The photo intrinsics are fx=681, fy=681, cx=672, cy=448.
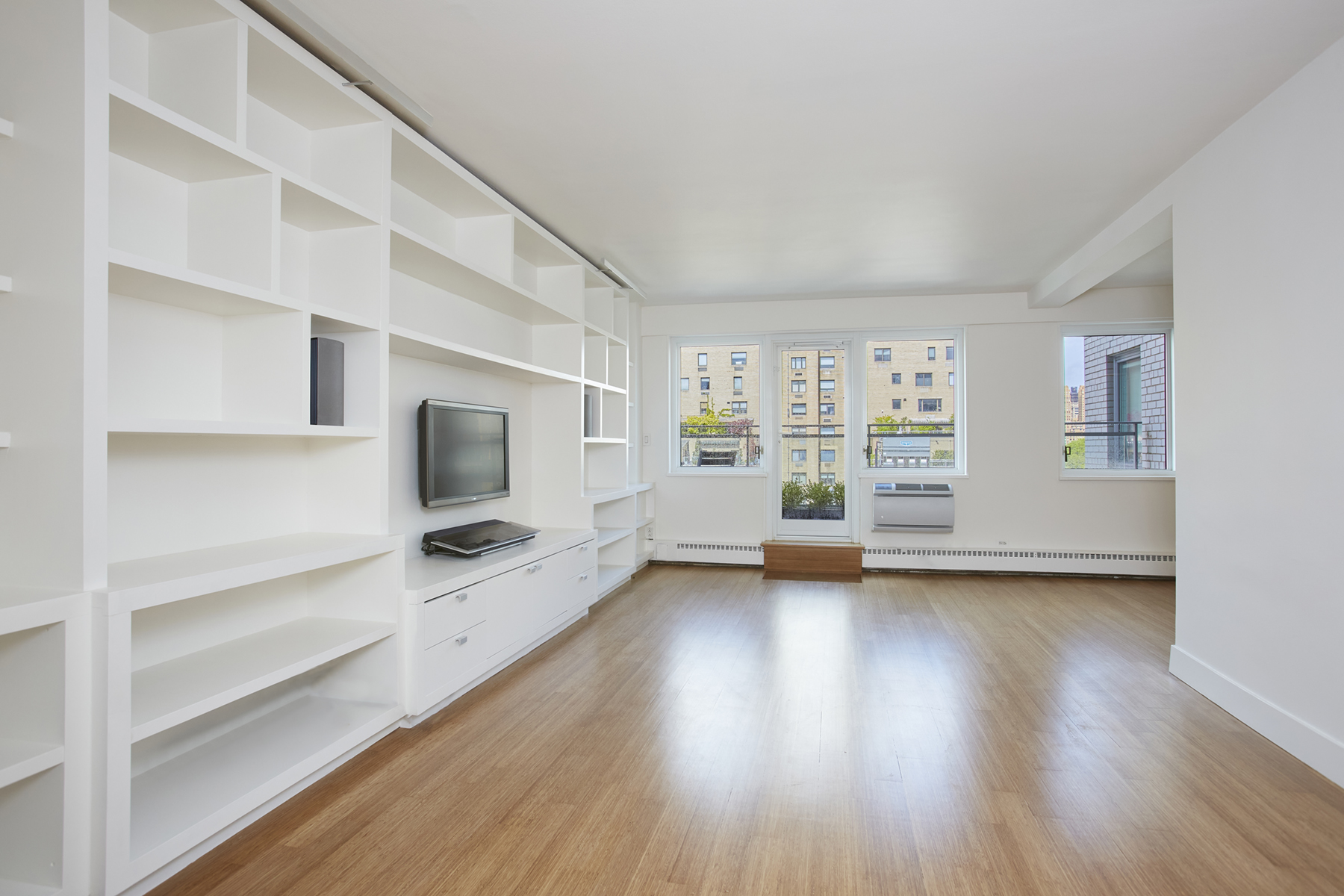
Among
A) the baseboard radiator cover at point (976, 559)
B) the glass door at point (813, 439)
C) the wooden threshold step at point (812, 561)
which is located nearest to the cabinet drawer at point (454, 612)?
the wooden threshold step at point (812, 561)

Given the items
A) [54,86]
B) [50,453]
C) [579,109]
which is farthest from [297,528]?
[579,109]

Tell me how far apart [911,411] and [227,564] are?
553 centimetres

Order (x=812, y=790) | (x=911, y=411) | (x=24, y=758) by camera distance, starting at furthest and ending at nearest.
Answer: (x=911, y=411)
(x=812, y=790)
(x=24, y=758)

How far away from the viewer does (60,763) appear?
4.93ft

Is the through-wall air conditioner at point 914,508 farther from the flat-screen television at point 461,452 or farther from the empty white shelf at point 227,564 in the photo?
the empty white shelf at point 227,564

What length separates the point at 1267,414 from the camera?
262cm

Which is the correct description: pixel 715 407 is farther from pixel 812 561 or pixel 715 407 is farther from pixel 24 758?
pixel 24 758

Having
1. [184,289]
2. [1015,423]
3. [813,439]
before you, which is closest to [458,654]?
[184,289]

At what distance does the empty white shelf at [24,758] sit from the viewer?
1397 millimetres

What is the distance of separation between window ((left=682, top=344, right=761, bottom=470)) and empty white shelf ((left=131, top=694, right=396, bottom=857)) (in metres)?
4.36

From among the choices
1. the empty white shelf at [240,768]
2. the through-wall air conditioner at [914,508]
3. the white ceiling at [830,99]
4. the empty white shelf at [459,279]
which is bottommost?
the empty white shelf at [240,768]

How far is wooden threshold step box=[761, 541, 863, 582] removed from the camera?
19.6 ft

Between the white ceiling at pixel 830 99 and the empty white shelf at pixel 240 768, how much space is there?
7.52 ft

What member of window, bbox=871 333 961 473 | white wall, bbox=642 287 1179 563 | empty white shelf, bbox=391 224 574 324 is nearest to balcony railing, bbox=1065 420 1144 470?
white wall, bbox=642 287 1179 563
